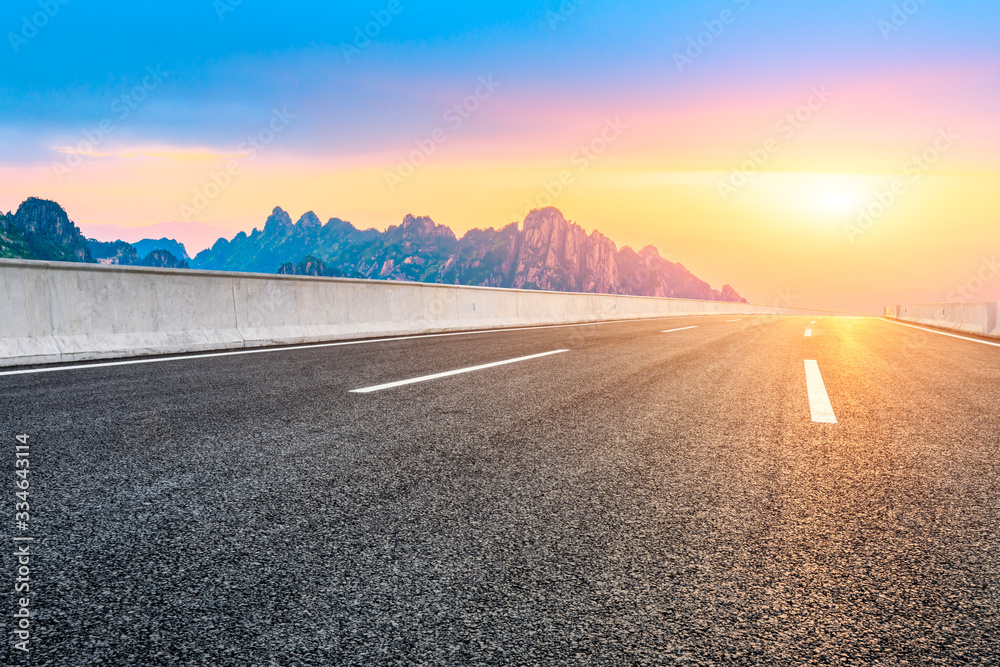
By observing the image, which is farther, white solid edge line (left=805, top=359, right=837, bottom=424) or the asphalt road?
white solid edge line (left=805, top=359, right=837, bottom=424)

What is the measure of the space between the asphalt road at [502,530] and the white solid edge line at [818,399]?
0.08m

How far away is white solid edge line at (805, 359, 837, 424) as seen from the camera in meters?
4.72

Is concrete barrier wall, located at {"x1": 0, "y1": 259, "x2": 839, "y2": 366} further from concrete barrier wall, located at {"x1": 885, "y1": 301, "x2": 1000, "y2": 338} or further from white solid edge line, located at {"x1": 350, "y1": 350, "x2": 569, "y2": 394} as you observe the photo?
concrete barrier wall, located at {"x1": 885, "y1": 301, "x2": 1000, "y2": 338}

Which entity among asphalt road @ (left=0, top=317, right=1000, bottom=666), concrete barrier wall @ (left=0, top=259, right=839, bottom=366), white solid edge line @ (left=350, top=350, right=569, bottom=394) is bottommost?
asphalt road @ (left=0, top=317, right=1000, bottom=666)

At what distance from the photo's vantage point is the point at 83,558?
217 cm

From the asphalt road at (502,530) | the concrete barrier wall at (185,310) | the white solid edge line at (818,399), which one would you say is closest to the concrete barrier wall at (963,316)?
the white solid edge line at (818,399)

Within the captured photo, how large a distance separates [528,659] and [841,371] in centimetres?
717

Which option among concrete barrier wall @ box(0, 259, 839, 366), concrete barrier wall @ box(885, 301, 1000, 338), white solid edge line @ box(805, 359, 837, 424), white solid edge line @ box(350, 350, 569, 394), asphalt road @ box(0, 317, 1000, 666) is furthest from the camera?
concrete barrier wall @ box(885, 301, 1000, 338)

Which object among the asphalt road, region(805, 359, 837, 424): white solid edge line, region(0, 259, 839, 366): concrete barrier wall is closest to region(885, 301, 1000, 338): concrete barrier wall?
region(805, 359, 837, 424): white solid edge line

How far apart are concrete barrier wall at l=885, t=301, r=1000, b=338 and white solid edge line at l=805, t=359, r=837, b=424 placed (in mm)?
11156

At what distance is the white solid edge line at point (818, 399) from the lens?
4723 mm

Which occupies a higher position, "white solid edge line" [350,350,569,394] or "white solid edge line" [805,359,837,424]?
"white solid edge line" [350,350,569,394]

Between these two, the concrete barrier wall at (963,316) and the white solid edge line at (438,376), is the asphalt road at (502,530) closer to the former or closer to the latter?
the white solid edge line at (438,376)

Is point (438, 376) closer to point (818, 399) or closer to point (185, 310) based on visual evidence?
point (818, 399)
